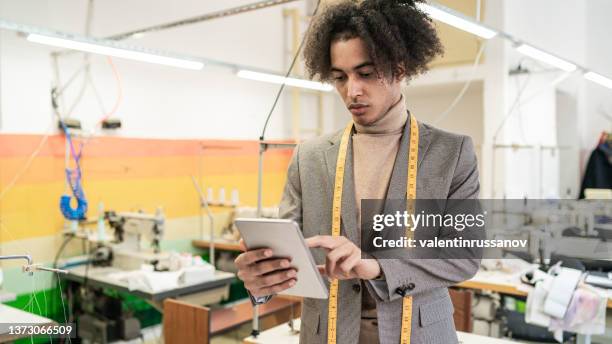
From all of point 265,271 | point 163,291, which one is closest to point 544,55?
point 163,291

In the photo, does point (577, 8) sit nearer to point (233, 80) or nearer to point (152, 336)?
point (233, 80)

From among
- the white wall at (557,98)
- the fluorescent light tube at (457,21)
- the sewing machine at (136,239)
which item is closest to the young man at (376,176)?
the fluorescent light tube at (457,21)

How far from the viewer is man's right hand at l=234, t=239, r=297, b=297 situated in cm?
108

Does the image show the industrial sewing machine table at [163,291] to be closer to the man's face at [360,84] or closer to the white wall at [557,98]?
the man's face at [360,84]

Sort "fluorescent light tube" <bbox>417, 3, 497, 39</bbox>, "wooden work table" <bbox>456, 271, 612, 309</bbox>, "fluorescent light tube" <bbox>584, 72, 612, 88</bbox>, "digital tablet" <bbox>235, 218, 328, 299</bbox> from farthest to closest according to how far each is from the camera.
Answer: "wooden work table" <bbox>456, 271, 612, 309</bbox> → "fluorescent light tube" <bbox>584, 72, 612, 88</bbox> → "fluorescent light tube" <bbox>417, 3, 497, 39</bbox> → "digital tablet" <bbox>235, 218, 328, 299</bbox>

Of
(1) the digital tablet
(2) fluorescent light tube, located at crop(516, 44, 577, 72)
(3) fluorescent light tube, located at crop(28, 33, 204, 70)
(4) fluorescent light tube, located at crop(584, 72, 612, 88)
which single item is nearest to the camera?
(1) the digital tablet

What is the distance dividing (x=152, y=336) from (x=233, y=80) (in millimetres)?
2721

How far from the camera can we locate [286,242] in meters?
1.04

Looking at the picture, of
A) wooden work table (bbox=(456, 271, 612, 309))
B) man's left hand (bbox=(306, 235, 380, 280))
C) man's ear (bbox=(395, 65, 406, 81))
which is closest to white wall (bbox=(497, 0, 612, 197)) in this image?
wooden work table (bbox=(456, 271, 612, 309))

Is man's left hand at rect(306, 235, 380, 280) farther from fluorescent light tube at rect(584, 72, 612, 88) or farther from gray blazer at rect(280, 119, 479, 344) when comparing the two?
fluorescent light tube at rect(584, 72, 612, 88)

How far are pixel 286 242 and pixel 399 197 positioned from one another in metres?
0.37

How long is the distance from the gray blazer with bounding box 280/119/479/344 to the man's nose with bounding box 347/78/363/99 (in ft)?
A: 0.59

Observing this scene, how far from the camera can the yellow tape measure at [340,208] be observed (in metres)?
1.26

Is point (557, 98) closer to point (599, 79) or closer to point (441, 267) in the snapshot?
point (599, 79)
